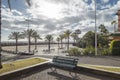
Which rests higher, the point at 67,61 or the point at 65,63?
the point at 67,61

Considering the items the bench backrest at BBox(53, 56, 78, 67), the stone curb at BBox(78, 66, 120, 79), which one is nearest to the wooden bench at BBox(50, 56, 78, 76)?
the bench backrest at BBox(53, 56, 78, 67)

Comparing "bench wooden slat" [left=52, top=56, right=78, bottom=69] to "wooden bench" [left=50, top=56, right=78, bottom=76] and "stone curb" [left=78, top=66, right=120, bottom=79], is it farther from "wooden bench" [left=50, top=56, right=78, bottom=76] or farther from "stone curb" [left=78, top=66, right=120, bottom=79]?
"stone curb" [left=78, top=66, right=120, bottom=79]

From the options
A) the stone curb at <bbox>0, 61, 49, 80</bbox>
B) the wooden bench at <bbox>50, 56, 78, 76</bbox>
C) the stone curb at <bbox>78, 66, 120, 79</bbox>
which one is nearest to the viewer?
the stone curb at <bbox>0, 61, 49, 80</bbox>

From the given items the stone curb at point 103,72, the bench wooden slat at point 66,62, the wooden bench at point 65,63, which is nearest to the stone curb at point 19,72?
the wooden bench at point 65,63

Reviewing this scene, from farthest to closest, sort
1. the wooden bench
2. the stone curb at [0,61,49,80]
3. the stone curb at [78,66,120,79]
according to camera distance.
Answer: the wooden bench → the stone curb at [78,66,120,79] → the stone curb at [0,61,49,80]

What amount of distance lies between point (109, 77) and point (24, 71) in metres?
4.96

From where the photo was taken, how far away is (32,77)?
8133 millimetres

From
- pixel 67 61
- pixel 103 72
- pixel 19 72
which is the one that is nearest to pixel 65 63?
pixel 67 61

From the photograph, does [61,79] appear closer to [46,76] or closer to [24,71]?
[46,76]

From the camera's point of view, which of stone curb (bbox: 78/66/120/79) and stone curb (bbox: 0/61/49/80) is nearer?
stone curb (bbox: 0/61/49/80)

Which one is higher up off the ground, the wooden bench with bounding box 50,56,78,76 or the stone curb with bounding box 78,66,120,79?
the wooden bench with bounding box 50,56,78,76

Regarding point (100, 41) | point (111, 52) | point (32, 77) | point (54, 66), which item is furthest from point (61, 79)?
point (100, 41)

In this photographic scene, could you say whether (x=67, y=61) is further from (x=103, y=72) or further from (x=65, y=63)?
(x=103, y=72)

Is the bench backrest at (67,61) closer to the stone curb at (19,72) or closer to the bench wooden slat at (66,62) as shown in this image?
the bench wooden slat at (66,62)
